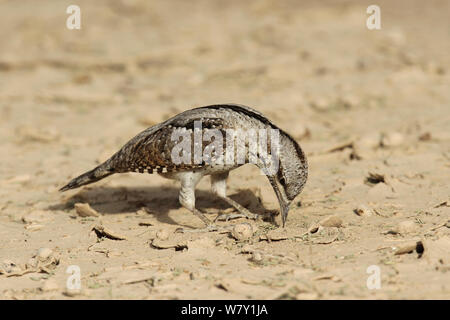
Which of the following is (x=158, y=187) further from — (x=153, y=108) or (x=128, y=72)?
(x=128, y=72)

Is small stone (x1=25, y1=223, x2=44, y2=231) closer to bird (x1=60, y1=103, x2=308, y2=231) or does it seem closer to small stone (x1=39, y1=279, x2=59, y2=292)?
bird (x1=60, y1=103, x2=308, y2=231)

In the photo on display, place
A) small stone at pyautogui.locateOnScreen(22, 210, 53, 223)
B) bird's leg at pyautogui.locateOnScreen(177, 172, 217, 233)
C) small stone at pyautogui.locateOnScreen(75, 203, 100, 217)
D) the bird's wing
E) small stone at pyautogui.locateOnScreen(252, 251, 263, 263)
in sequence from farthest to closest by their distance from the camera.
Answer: small stone at pyautogui.locateOnScreen(75, 203, 100, 217) → small stone at pyautogui.locateOnScreen(22, 210, 53, 223) → bird's leg at pyautogui.locateOnScreen(177, 172, 217, 233) → the bird's wing → small stone at pyautogui.locateOnScreen(252, 251, 263, 263)

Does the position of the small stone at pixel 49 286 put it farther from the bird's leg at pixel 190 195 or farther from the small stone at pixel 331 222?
the small stone at pixel 331 222

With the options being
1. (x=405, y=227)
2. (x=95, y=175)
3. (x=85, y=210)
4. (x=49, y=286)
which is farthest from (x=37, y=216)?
(x=405, y=227)

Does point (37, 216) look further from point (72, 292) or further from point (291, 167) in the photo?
point (291, 167)

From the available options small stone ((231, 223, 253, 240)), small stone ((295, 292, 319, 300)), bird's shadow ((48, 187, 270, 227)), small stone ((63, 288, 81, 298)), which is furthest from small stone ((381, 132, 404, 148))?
small stone ((63, 288, 81, 298))
